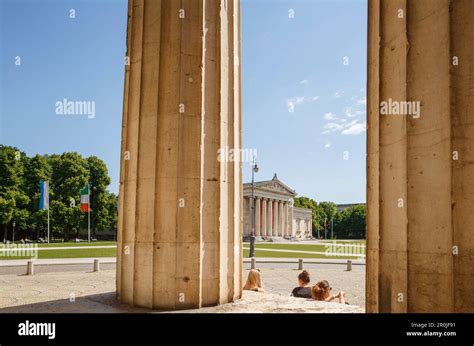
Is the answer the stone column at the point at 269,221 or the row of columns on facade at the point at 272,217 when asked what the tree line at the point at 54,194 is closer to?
the row of columns on facade at the point at 272,217

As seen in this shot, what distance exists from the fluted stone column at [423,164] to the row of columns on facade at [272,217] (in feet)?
288

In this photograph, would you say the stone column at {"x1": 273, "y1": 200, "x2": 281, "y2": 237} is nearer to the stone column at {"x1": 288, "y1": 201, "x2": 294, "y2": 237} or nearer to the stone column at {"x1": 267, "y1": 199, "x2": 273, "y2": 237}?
the stone column at {"x1": 267, "y1": 199, "x2": 273, "y2": 237}

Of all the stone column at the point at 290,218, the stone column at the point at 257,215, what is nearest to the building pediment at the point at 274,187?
the stone column at the point at 257,215

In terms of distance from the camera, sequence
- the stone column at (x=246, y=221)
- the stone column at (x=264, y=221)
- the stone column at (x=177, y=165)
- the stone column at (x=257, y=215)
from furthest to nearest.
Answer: the stone column at (x=264, y=221) → the stone column at (x=257, y=215) → the stone column at (x=246, y=221) → the stone column at (x=177, y=165)

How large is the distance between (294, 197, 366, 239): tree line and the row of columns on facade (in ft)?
84.2

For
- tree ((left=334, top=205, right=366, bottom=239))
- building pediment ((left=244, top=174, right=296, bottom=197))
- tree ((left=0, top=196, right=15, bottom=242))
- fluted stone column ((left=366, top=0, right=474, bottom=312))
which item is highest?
building pediment ((left=244, top=174, right=296, bottom=197))

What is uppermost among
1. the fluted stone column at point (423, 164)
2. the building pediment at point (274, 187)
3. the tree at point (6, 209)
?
the building pediment at point (274, 187)

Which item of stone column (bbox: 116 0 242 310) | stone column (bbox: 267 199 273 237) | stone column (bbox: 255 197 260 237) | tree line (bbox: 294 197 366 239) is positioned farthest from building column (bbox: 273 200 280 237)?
stone column (bbox: 116 0 242 310)

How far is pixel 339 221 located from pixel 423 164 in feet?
472

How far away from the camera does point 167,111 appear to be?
310 inches

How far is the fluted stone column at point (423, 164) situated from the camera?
4.18m

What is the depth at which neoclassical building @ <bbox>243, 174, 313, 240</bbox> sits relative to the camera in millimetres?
91875
